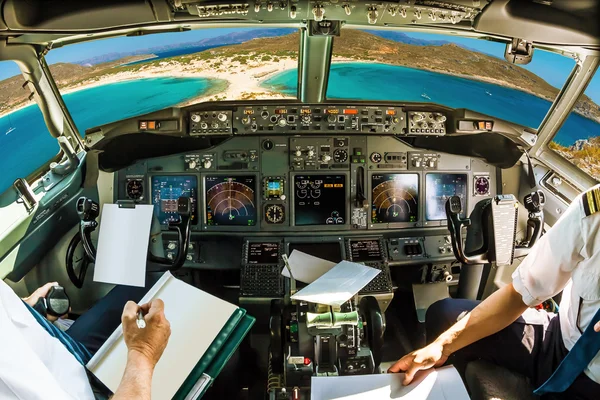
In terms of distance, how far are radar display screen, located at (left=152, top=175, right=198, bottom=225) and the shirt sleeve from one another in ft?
6.83

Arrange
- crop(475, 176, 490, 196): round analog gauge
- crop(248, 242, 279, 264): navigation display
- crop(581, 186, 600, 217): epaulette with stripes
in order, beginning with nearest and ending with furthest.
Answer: crop(581, 186, 600, 217): epaulette with stripes, crop(248, 242, 279, 264): navigation display, crop(475, 176, 490, 196): round analog gauge

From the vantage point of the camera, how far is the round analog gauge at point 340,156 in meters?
2.85

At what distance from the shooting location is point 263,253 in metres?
2.75

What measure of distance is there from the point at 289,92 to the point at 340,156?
74 cm

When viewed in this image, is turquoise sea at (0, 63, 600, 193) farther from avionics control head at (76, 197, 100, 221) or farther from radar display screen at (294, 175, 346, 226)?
radar display screen at (294, 175, 346, 226)

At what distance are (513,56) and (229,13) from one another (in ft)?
4.99

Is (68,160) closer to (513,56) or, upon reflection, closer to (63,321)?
(63,321)

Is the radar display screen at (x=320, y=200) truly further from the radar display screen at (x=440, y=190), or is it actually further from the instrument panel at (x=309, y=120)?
the radar display screen at (x=440, y=190)

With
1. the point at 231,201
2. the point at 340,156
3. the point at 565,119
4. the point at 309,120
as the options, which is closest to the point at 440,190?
the point at 340,156

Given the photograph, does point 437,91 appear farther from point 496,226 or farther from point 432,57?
point 496,226

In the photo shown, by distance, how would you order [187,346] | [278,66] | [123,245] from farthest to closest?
1. [278,66]
2. [123,245]
3. [187,346]

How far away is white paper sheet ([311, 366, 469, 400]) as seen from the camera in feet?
3.85

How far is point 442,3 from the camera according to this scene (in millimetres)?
1854

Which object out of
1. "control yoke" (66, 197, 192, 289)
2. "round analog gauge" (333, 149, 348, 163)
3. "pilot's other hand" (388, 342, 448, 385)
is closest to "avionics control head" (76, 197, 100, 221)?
"control yoke" (66, 197, 192, 289)
